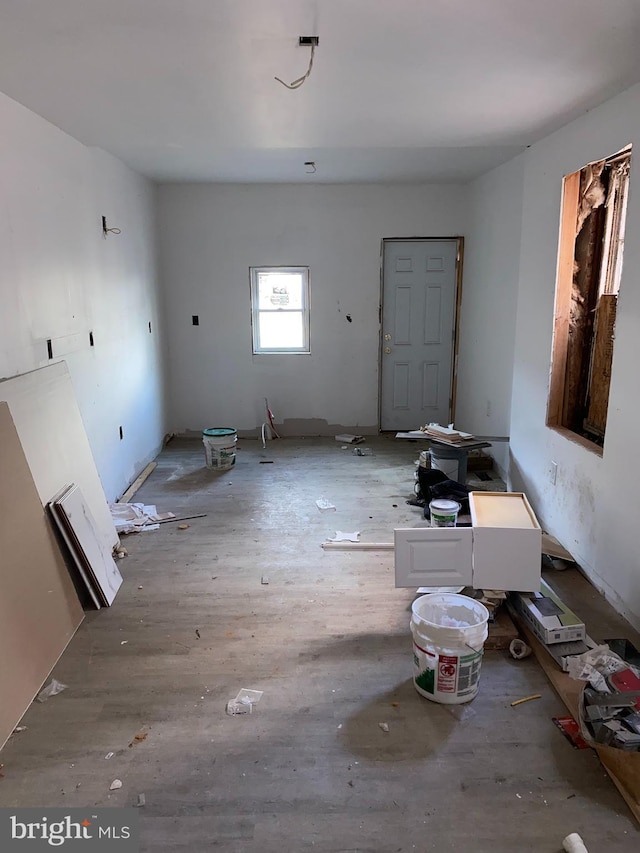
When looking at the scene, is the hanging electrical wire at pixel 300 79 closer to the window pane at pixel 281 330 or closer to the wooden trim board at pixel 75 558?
the wooden trim board at pixel 75 558

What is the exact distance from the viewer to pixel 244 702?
94.1 inches

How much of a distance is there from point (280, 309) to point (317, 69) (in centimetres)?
393

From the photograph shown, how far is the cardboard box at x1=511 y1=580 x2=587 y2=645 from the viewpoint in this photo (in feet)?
8.45

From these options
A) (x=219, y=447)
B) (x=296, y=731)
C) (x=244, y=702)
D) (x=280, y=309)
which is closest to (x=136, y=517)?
(x=219, y=447)

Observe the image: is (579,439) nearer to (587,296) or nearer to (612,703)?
(587,296)

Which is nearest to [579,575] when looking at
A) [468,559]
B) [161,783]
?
[468,559]

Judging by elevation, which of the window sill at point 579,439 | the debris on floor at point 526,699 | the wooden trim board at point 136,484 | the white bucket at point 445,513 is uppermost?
the window sill at point 579,439

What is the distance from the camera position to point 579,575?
134 inches

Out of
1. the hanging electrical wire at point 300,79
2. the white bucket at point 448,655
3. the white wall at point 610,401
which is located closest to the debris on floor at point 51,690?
the white bucket at point 448,655

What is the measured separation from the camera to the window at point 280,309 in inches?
251

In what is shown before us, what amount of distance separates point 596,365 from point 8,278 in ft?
11.2

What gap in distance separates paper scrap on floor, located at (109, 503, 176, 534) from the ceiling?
253cm

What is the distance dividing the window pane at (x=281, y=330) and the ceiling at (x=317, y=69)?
237cm

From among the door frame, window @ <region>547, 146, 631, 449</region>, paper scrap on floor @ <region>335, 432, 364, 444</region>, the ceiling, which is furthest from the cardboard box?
the door frame
